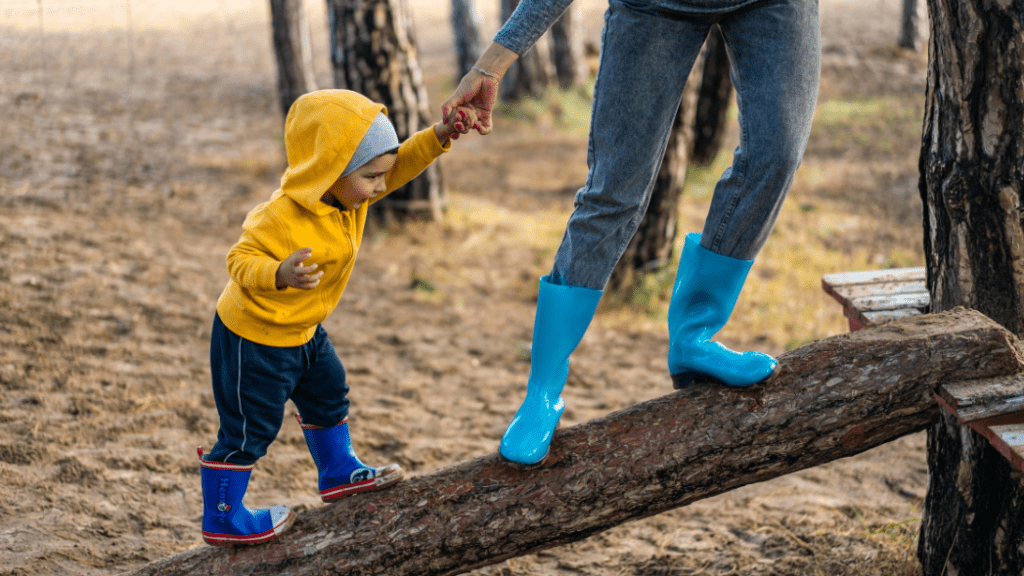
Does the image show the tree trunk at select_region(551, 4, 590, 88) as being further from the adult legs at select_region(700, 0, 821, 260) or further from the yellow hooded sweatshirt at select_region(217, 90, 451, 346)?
the yellow hooded sweatshirt at select_region(217, 90, 451, 346)

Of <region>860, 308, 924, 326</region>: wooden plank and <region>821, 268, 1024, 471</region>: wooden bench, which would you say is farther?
<region>860, 308, 924, 326</region>: wooden plank

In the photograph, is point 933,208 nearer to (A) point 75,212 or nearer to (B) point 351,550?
(B) point 351,550

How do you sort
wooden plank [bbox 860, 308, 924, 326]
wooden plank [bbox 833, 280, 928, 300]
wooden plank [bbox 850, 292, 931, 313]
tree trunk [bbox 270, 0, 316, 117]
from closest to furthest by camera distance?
1. wooden plank [bbox 860, 308, 924, 326]
2. wooden plank [bbox 850, 292, 931, 313]
3. wooden plank [bbox 833, 280, 928, 300]
4. tree trunk [bbox 270, 0, 316, 117]

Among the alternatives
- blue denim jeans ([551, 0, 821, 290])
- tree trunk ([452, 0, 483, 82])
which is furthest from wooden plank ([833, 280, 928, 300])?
tree trunk ([452, 0, 483, 82])

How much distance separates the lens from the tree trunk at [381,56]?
19.3ft

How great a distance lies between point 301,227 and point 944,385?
1.71 m

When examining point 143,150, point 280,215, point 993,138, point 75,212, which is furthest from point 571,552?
point 143,150

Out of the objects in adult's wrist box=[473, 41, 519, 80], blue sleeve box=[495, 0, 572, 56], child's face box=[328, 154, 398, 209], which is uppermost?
blue sleeve box=[495, 0, 572, 56]

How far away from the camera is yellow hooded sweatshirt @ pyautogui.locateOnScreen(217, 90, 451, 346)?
1973 millimetres

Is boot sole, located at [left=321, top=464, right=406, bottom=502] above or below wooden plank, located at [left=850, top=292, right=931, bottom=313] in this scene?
below

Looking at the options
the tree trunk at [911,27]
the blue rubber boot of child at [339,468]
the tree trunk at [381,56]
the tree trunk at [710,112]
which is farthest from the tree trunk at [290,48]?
the tree trunk at [911,27]

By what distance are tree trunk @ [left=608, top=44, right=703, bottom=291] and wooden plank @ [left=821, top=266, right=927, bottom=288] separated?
2574 millimetres

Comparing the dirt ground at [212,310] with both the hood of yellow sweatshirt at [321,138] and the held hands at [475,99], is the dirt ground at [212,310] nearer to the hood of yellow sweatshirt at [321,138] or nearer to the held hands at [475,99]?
the hood of yellow sweatshirt at [321,138]

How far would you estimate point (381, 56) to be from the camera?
594 centimetres
